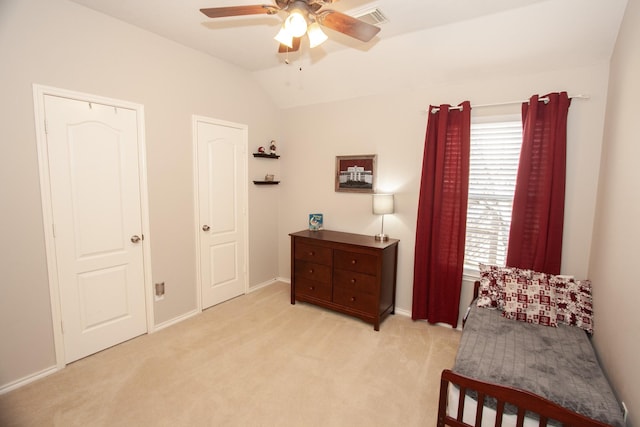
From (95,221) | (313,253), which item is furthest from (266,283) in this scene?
(95,221)

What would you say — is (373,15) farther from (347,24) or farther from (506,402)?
(506,402)

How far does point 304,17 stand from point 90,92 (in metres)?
1.96

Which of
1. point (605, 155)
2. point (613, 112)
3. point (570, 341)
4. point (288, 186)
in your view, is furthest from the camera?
point (288, 186)

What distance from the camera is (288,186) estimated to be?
168 inches

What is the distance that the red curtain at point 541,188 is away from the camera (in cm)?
248

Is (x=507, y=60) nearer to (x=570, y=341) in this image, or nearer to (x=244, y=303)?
(x=570, y=341)

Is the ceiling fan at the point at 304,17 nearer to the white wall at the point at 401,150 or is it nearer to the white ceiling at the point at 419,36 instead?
the white ceiling at the point at 419,36

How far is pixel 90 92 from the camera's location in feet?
7.93

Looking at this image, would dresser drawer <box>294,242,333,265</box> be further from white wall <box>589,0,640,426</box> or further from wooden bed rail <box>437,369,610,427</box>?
white wall <box>589,0,640,426</box>

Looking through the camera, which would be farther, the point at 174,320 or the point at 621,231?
the point at 174,320

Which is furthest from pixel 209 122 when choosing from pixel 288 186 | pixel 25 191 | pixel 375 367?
pixel 375 367

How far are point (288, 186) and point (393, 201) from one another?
160 cm

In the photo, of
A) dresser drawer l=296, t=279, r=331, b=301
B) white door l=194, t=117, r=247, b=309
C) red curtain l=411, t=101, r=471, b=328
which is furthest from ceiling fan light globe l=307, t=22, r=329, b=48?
dresser drawer l=296, t=279, r=331, b=301

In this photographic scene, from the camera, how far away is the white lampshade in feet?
10.6
